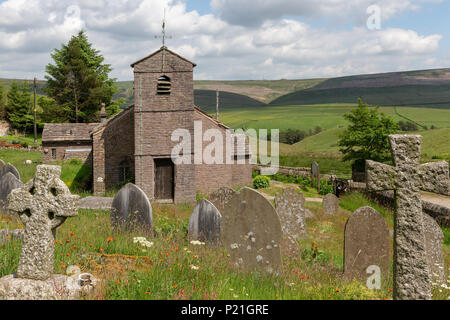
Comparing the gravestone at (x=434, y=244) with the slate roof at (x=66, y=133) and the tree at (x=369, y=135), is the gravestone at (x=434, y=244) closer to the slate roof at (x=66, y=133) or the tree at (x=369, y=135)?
the tree at (x=369, y=135)

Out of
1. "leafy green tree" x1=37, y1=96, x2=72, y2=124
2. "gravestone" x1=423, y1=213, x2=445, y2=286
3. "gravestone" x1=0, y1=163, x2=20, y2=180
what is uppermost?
"leafy green tree" x1=37, y1=96, x2=72, y2=124

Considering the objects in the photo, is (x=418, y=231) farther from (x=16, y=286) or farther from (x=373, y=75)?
(x=373, y=75)

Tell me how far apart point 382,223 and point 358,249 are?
731 millimetres

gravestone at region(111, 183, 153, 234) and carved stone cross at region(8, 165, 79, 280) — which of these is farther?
gravestone at region(111, 183, 153, 234)

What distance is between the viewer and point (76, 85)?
5025cm

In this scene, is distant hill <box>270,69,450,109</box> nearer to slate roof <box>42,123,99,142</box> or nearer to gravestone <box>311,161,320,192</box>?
gravestone <box>311,161,320,192</box>

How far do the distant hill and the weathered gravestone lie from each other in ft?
428

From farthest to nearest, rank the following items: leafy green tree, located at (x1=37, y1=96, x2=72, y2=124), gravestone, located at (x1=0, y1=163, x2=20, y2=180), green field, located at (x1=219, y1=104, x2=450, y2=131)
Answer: green field, located at (x1=219, y1=104, x2=450, y2=131)
leafy green tree, located at (x1=37, y1=96, x2=72, y2=124)
gravestone, located at (x1=0, y1=163, x2=20, y2=180)

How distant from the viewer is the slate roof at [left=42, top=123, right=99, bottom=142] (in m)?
40.3

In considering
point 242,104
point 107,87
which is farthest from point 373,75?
point 107,87

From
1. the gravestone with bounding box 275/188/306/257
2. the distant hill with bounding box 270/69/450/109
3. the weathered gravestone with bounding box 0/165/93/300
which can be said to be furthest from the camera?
the distant hill with bounding box 270/69/450/109

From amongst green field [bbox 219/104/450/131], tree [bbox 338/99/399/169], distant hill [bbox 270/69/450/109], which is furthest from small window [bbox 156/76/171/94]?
distant hill [bbox 270/69/450/109]

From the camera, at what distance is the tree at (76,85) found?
50.2 meters

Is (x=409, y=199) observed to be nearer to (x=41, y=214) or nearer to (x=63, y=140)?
(x=41, y=214)
